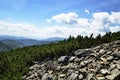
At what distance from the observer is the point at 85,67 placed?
21.3 m

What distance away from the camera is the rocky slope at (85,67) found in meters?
18.7

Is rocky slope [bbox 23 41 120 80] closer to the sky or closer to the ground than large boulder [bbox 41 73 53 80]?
closer to the sky

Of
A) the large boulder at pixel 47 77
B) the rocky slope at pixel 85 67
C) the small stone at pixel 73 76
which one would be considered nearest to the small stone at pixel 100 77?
the rocky slope at pixel 85 67

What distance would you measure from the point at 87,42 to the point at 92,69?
10573mm

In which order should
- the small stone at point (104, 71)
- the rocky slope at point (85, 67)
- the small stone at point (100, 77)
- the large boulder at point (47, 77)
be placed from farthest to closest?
the large boulder at point (47, 77), the rocky slope at point (85, 67), the small stone at point (104, 71), the small stone at point (100, 77)

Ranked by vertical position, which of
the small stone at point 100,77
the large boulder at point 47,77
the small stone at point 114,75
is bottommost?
the large boulder at point 47,77

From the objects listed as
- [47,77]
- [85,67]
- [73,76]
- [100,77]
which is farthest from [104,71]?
[47,77]

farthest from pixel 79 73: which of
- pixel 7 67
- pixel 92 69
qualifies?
pixel 7 67

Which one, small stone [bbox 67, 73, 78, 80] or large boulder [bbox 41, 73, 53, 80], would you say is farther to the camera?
large boulder [bbox 41, 73, 53, 80]

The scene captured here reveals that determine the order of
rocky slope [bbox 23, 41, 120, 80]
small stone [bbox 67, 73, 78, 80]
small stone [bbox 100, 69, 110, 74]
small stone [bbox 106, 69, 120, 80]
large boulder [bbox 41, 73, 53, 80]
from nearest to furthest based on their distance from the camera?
small stone [bbox 106, 69, 120, 80], small stone [bbox 100, 69, 110, 74], rocky slope [bbox 23, 41, 120, 80], small stone [bbox 67, 73, 78, 80], large boulder [bbox 41, 73, 53, 80]

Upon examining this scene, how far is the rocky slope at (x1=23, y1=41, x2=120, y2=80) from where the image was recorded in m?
18.7

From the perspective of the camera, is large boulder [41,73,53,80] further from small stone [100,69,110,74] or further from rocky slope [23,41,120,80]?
small stone [100,69,110,74]

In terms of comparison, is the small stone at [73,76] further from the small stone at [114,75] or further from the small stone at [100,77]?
the small stone at [114,75]

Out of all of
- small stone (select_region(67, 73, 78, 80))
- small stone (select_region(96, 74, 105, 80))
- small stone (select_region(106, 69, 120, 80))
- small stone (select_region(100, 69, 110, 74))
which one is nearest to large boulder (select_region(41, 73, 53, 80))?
small stone (select_region(67, 73, 78, 80))
